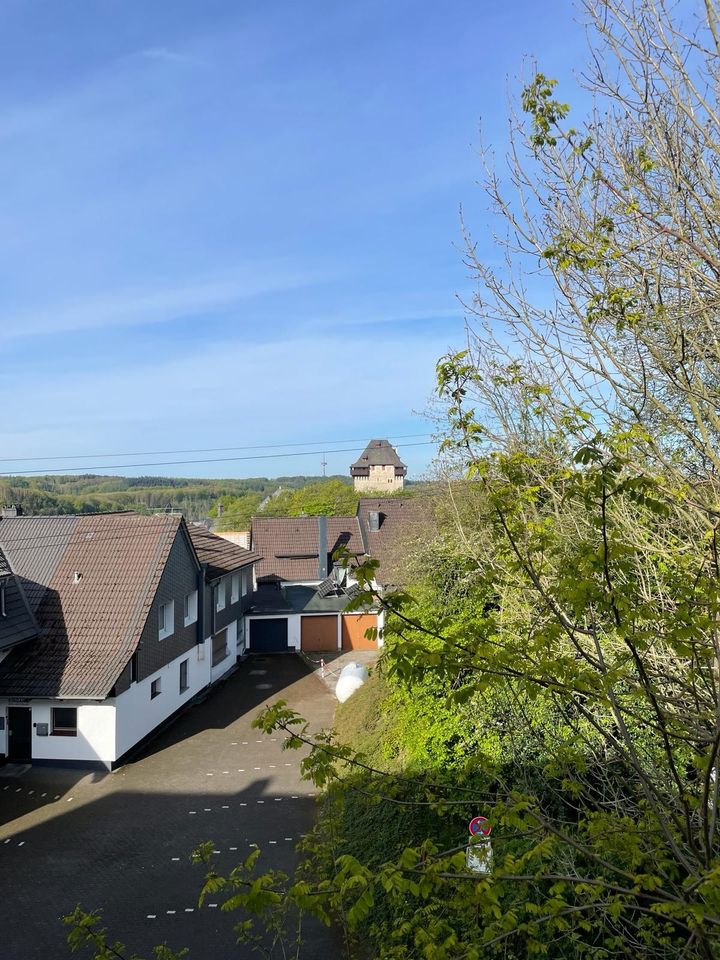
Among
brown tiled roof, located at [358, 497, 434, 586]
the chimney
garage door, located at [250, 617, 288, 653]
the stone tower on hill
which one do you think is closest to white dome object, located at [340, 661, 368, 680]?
brown tiled roof, located at [358, 497, 434, 586]

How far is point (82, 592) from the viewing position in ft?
61.3

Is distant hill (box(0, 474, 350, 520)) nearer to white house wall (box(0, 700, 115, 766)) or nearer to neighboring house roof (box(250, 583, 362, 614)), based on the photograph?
neighboring house roof (box(250, 583, 362, 614))

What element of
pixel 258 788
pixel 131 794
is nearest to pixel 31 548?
pixel 131 794

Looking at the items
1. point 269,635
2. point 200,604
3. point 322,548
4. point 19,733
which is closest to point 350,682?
point 200,604

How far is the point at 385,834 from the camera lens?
1105cm

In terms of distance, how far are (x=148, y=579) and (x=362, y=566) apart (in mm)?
16164

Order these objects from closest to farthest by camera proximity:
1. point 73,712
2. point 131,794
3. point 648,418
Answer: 1. point 648,418
2. point 131,794
3. point 73,712

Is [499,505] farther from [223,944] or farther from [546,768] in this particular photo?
[223,944]

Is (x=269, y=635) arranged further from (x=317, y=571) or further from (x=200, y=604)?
(x=200, y=604)

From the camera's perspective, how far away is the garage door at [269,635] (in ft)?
94.6

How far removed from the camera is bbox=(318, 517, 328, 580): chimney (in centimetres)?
3222

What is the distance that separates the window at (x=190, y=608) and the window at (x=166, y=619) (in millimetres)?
1221

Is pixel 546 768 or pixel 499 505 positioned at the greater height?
pixel 499 505

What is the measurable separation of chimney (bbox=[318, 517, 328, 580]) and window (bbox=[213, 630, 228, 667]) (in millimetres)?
7433
